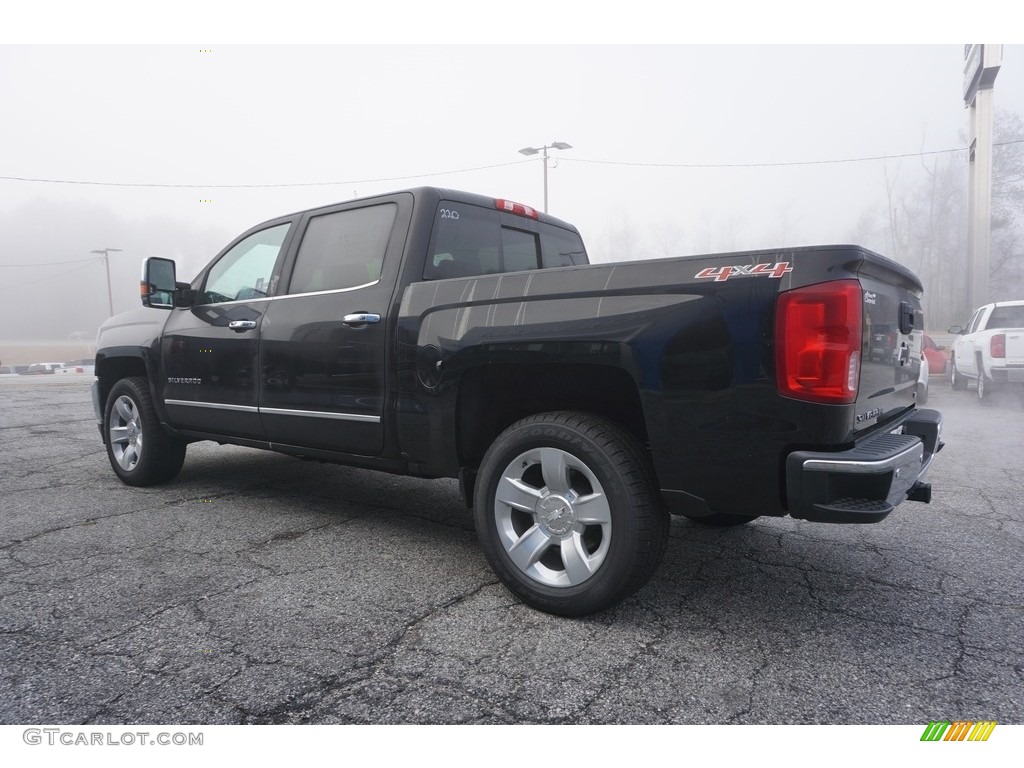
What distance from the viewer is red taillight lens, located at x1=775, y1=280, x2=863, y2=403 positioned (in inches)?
86.4

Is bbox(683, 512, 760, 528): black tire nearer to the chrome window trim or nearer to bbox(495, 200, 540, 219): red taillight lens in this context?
bbox(495, 200, 540, 219): red taillight lens

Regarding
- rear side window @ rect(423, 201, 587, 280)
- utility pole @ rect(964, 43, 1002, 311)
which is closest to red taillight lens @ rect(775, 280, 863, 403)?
rear side window @ rect(423, 201, 587, 280)

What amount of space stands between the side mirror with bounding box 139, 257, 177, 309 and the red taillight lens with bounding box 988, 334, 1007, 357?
12111 millimetres

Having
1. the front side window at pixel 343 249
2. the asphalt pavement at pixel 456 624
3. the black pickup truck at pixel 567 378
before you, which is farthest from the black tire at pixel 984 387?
the front side window at pixel 343 249

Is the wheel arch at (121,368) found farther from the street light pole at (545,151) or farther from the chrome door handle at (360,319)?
the street light pole at (545,151)

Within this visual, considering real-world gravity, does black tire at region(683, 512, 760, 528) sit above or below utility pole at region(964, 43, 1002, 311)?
below

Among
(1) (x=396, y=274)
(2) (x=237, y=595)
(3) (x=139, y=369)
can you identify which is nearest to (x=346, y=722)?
(2) (x=237, y=595)

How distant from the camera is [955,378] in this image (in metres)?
13.7

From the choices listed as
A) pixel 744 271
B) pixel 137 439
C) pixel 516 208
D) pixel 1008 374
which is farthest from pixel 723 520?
pixel 1008 374

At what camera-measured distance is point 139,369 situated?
508 cm

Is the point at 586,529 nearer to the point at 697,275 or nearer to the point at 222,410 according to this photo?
the point at 697,275

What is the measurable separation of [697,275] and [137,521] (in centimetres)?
361

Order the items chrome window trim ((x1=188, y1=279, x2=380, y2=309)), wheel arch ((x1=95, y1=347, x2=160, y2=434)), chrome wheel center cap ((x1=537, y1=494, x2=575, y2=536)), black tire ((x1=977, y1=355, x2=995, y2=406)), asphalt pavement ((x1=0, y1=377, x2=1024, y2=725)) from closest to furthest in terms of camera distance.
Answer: asphalt pavement ((x1=0, y1=377, x2=1024, y2=725)) < chrome wheel center cap ((x1=537, y1=494, x2=575, y2=536)) < chrome window trim ((x1=188, y1=279, x2=380, y2=309)) < wheel arch ((x1=95, y1=347, x2=160, y2=434)) < black tire ((x1=977, y1=355, x2=995, y2=406))

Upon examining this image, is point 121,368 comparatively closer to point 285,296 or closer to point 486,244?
point 285,296
